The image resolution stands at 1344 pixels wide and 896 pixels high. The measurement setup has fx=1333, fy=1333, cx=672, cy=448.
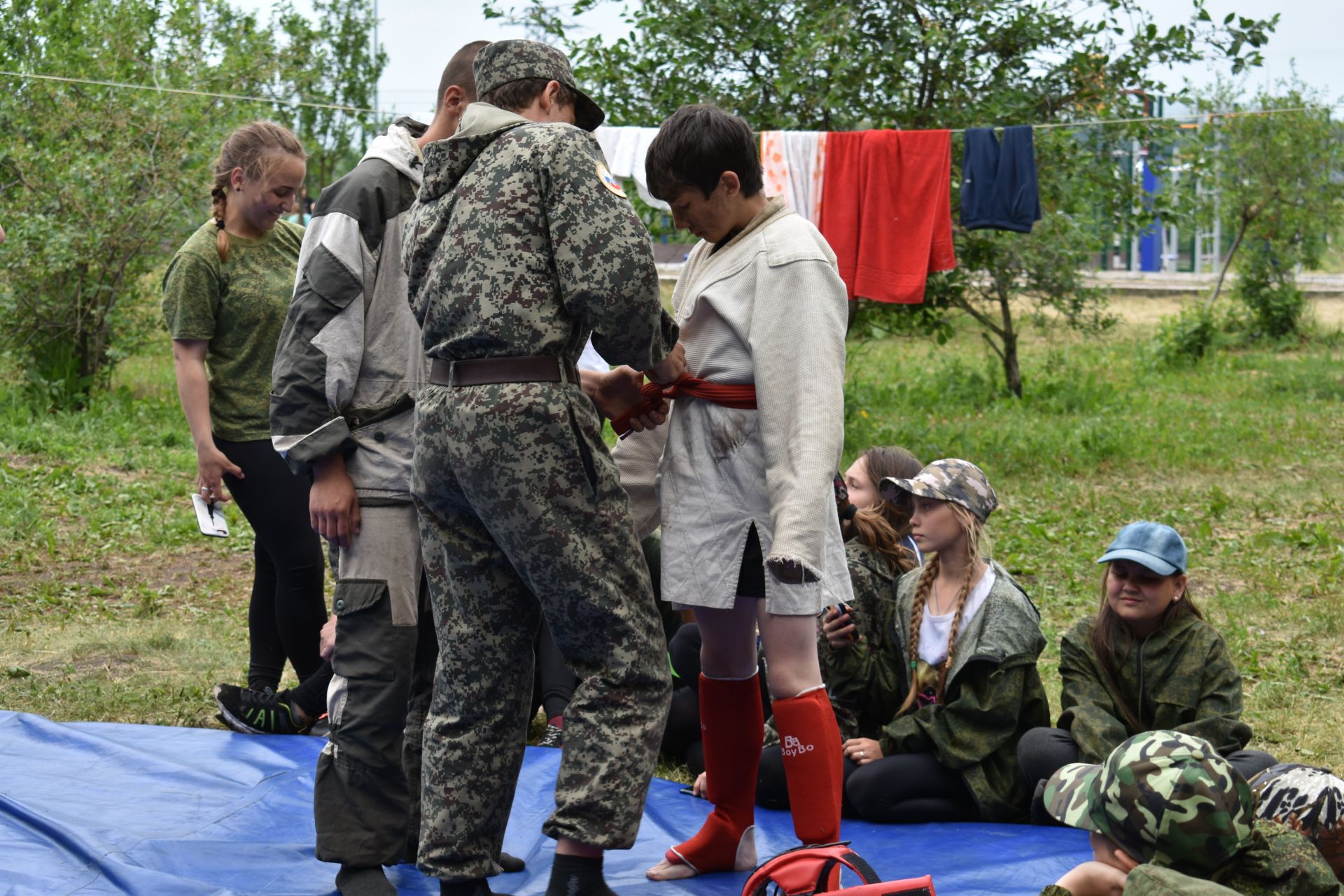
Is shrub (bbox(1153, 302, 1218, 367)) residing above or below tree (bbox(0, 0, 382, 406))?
below

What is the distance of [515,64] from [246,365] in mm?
1814

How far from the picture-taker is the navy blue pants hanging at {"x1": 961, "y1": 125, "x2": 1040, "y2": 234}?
7.45 meters

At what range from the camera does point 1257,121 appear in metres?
17.2

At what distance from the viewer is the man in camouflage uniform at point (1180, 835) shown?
2.12 m

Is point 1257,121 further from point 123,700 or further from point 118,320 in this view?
point 123,700

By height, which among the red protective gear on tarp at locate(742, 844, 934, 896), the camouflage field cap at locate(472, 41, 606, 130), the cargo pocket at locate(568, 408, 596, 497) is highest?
the camouflage field cap at locate(472, 41, 606, 130)

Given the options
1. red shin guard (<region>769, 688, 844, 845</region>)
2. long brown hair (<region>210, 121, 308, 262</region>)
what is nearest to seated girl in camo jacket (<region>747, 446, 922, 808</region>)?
red shin guard (<region>769, 688, 844, 845</region>)

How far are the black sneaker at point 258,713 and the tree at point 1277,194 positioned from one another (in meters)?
15.0

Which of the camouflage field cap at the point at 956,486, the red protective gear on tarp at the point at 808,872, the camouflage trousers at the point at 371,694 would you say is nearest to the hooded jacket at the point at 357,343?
the camouflage trousers at the point at 371,694

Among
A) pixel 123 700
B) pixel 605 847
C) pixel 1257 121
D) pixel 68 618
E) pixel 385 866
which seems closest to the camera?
pixel 605 847

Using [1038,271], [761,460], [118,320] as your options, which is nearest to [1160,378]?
[1038,271]

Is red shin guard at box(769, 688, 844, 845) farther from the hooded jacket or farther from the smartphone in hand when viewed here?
the smartphone in hand

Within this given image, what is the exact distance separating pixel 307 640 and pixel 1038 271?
8.37m

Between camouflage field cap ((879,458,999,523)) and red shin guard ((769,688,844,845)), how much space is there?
3.19 ft
